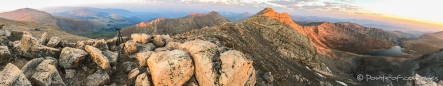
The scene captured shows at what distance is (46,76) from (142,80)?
5.87m

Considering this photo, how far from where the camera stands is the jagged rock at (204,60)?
47.7 feet

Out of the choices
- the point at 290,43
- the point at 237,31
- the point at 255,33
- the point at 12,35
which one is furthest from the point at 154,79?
the point at 290,43

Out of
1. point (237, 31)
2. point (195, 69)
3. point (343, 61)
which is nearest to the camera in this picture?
point (195, 69)

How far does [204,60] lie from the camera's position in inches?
598

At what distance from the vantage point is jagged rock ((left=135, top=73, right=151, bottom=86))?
46.9 feet

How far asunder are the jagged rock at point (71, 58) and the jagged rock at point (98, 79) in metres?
1.87

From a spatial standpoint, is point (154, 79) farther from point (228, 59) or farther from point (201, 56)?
point (228, 59)

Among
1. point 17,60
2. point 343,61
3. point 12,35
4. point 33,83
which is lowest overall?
point 343,61

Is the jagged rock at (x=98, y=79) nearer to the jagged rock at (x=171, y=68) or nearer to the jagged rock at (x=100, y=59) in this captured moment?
the jagged rock at (x=100, y=59)

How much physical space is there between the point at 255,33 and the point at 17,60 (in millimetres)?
65812

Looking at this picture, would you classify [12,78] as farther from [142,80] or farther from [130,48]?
[130,48]

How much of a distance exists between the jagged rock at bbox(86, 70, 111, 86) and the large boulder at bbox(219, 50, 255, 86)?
28.6 feet

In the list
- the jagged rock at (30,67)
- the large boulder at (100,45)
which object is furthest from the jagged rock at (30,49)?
the large boulder at (100,45)

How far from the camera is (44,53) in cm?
1612
